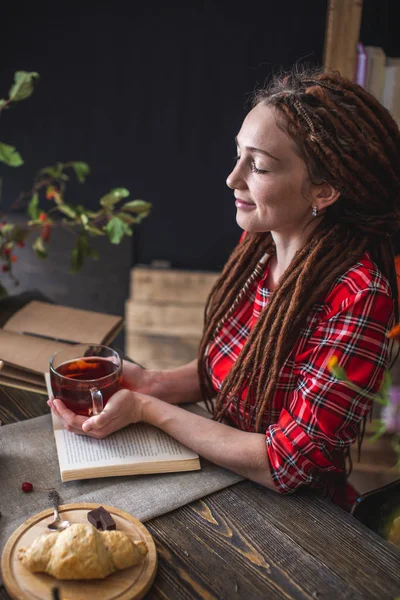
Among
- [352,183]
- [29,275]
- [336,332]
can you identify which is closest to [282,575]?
[336,332]

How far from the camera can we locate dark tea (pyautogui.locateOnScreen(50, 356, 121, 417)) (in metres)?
1.21

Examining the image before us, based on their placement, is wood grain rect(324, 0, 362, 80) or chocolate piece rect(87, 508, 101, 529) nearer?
chocolate piece rect(87, 508, 101, 529)

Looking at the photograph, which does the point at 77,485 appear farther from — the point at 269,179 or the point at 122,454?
the point at 269,179

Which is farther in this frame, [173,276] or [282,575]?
[173,276]

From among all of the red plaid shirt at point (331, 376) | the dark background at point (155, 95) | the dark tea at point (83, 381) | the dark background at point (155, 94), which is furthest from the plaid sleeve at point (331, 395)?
the dark background at point (155, 95)

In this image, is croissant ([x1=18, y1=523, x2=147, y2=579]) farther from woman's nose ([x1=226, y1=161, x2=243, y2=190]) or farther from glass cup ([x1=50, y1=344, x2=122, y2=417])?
woman's nose ([x1=226, y1=161, x2=243, y2=190])

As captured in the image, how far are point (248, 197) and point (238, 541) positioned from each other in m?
0.71

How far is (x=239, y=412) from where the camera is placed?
1363 mm

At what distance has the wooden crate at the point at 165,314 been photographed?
2.87 meters

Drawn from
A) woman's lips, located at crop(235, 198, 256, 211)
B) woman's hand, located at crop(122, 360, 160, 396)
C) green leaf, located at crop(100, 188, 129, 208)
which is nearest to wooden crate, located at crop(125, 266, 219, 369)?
green leaf, located at crop(100, 188, 129, 208)

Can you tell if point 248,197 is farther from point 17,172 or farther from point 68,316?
point 17,172

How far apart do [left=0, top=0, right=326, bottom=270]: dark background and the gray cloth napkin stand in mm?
1753

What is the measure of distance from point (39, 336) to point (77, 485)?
26.2 inches

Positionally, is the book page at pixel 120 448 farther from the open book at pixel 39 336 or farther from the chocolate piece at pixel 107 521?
the open book at pixel 39 336
